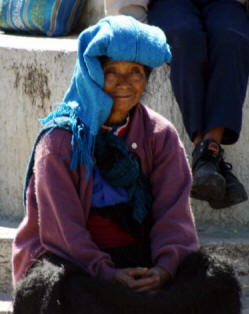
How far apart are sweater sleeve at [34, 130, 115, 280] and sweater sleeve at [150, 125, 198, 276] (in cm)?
23

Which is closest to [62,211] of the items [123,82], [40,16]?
[123,82]

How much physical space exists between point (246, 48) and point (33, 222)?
1.51 metres

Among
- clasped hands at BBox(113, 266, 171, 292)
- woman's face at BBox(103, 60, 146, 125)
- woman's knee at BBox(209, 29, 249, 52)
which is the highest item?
woman's face at BBox(103, 60, 146, 125)

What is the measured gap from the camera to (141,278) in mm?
2643

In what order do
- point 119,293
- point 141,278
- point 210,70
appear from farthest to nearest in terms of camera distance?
1. point 210,70
2. point 141,278
3. point 119,293

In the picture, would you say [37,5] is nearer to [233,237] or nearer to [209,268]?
[233,237]

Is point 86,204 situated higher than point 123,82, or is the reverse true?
point 123,82

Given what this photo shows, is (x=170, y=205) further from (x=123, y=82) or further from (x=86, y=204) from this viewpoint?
(x=123, y=82)

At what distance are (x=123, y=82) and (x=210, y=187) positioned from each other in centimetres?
85

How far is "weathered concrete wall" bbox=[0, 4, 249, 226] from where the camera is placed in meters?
3.88

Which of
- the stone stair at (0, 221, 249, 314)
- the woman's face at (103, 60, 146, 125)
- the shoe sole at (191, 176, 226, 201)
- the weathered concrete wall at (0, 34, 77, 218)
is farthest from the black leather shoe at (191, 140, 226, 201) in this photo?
the weathered concrete wall at (0, 34, 77, 218)

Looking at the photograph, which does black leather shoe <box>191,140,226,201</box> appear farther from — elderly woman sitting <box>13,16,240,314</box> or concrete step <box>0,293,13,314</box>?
concrete step <box>0,293,13,314</box>

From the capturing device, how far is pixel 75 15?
4.98 meters

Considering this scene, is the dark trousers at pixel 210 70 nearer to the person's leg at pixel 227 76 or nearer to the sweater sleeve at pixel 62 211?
the person's leg at pixel 227 76
